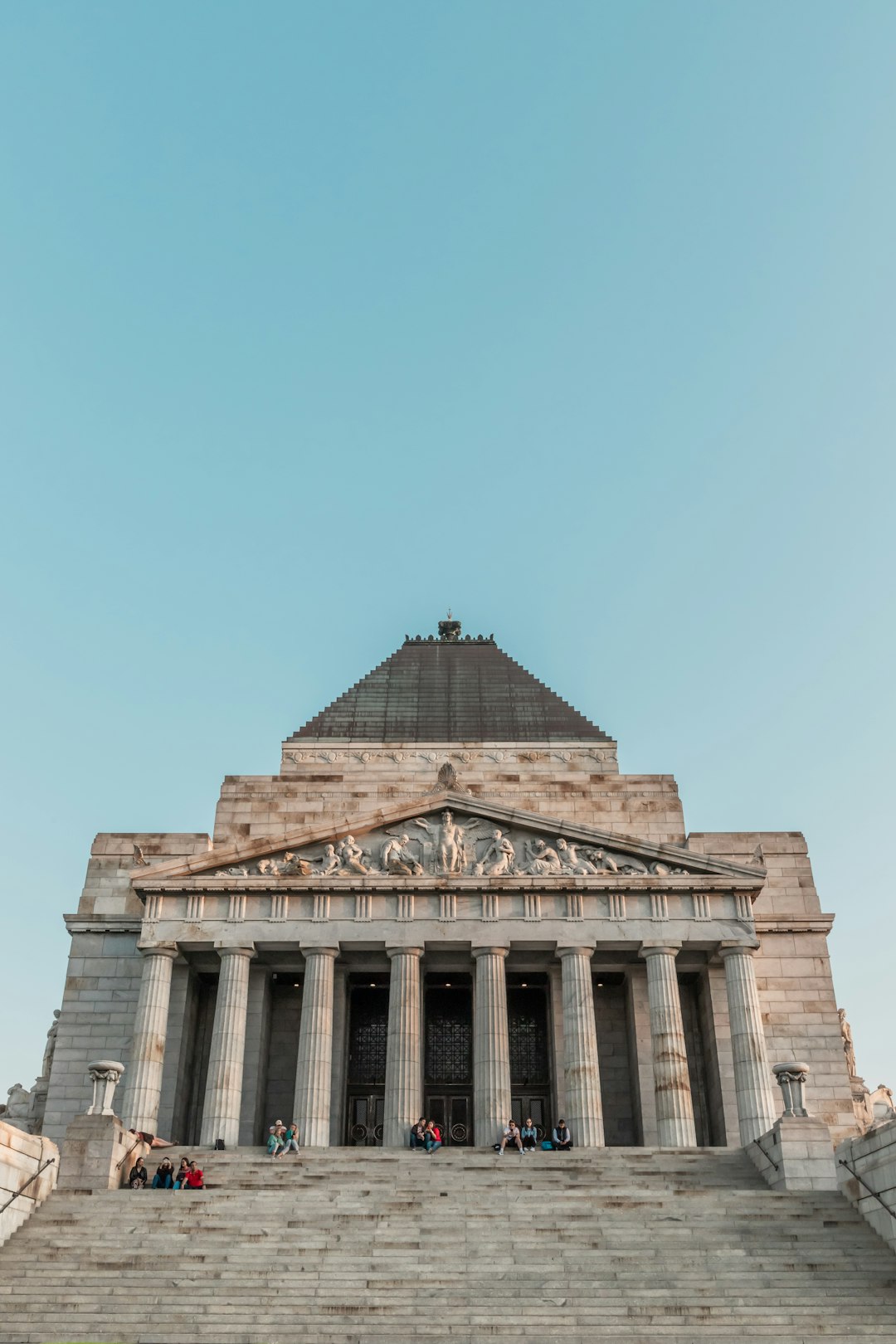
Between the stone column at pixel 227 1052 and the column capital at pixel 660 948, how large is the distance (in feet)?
41.2

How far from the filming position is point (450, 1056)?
43.0 m

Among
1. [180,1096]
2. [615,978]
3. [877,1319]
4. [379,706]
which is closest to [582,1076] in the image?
[615,978]

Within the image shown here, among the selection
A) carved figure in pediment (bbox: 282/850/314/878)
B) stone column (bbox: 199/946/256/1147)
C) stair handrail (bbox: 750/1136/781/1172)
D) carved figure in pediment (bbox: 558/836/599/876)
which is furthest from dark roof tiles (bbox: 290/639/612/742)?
stair handrail (bbox: 750/1136/781/1172)

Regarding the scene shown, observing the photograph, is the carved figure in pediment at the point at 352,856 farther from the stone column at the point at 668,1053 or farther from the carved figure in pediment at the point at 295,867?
the stone column at the point at 668,1053


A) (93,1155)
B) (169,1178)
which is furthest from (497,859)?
(93,1155)

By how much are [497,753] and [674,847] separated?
43.7ft

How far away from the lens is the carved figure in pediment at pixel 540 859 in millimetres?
40531

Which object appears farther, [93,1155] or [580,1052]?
[580,1052]

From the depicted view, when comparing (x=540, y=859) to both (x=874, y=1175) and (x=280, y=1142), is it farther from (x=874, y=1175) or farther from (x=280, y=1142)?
(x=874, y=1175)

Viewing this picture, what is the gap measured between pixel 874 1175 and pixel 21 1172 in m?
18.8

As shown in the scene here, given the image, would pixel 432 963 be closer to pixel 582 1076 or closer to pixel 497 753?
pixel 582 1076

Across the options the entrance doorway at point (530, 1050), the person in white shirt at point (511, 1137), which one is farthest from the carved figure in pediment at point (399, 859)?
the person in white shirt at point (511, 1137)

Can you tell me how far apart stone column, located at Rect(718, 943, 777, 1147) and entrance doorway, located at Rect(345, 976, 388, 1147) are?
1154 centimetres

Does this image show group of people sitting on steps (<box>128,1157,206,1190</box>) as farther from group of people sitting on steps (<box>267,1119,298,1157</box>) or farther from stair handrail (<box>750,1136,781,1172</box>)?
stair handrail (<box>750,1136,781,1172</box>)
